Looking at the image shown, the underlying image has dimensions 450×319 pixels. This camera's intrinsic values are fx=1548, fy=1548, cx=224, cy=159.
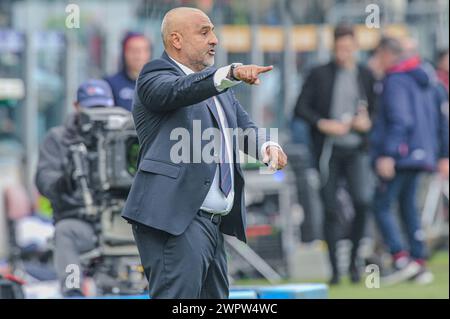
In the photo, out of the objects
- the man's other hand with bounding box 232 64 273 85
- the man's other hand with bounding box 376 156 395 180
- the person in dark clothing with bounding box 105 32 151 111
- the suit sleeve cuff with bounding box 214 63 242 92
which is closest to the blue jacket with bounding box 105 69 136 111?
the person in dark clothing with bounding box 105 32 151 111

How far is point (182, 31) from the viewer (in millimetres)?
7562

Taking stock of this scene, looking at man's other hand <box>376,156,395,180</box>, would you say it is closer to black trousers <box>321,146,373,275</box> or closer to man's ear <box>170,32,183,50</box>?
black trousers <box>321,146,373,275</box>

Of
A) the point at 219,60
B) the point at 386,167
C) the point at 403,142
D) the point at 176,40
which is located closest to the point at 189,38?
the point at 176,40

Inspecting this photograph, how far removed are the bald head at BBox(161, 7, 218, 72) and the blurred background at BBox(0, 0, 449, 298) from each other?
7.97m

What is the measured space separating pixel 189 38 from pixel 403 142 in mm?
6564

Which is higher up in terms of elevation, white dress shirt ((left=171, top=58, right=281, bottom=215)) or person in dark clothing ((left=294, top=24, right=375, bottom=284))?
white dress shirt ((left=171, top=58, right=281, bottom=215))

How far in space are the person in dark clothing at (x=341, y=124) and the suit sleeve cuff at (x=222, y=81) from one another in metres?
6.59

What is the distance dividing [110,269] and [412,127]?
4038 millimetres

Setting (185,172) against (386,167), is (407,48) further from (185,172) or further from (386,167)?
(185,172)

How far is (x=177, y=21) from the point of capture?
7.57 meters

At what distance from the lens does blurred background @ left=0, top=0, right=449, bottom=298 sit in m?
16.1

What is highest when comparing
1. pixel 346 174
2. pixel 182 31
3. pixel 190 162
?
pixel 182 31
